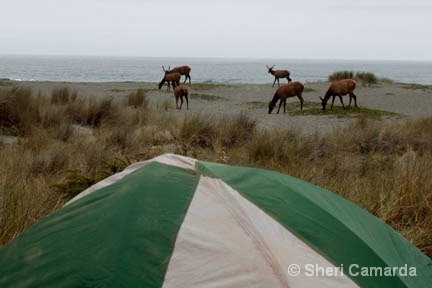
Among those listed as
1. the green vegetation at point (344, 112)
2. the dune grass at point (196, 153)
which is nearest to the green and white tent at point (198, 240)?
the dune grass at point (196, 153)

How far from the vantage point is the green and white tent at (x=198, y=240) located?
73.0 inches

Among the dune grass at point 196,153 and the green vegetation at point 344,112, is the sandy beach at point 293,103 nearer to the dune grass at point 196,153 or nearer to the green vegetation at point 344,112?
the green vegetation at point 344,112

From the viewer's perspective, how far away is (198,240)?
1.99 m

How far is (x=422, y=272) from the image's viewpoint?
8.41 ft

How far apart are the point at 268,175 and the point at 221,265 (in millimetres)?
875

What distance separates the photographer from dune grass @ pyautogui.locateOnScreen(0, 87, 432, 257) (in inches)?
158

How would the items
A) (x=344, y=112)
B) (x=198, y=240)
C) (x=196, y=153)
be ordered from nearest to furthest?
(x=198, y=240), (x=196, y=153), (x=344, y=112)

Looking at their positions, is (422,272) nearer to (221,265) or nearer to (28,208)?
(221,265)

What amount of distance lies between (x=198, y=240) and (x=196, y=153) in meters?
4.48

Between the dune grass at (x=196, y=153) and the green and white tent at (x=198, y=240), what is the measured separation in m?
1.37

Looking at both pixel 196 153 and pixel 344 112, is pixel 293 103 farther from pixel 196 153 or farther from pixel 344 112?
pixel 196 153

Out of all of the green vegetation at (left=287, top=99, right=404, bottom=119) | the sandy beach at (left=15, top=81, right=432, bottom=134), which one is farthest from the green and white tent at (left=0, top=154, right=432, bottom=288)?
the green vegetation at (left=287, top=99, right=404, bottom=119)

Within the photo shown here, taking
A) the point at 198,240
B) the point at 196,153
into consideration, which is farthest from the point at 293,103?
the point at 198,240

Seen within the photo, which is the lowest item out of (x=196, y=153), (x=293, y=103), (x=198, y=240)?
(x=293, y=103)
